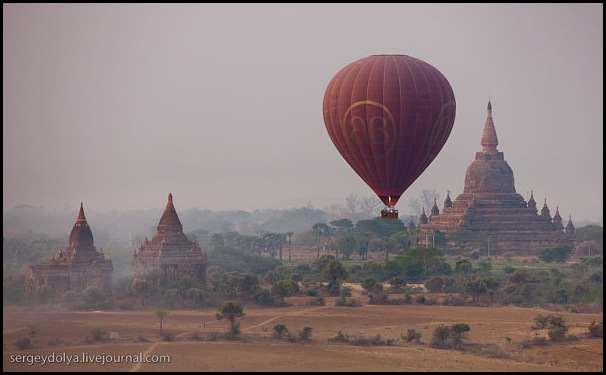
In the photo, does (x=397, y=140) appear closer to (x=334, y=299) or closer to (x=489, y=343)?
(x=489, y=343)

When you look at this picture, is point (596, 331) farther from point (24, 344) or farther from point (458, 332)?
point (24, 344)

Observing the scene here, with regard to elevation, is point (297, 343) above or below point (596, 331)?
below

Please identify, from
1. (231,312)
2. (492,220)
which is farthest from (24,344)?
(492,220)

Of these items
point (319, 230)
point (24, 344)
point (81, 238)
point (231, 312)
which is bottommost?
point (24, 344)

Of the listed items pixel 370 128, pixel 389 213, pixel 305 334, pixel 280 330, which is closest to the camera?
pixel 389 213

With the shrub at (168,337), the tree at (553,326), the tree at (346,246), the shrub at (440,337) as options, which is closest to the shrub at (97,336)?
the shrub at (168,337)

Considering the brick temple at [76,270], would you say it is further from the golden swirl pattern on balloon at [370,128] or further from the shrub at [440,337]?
the golden swirl pattern on balloon at [370,128]

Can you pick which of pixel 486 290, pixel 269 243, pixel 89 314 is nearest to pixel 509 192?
pixel 269 243
